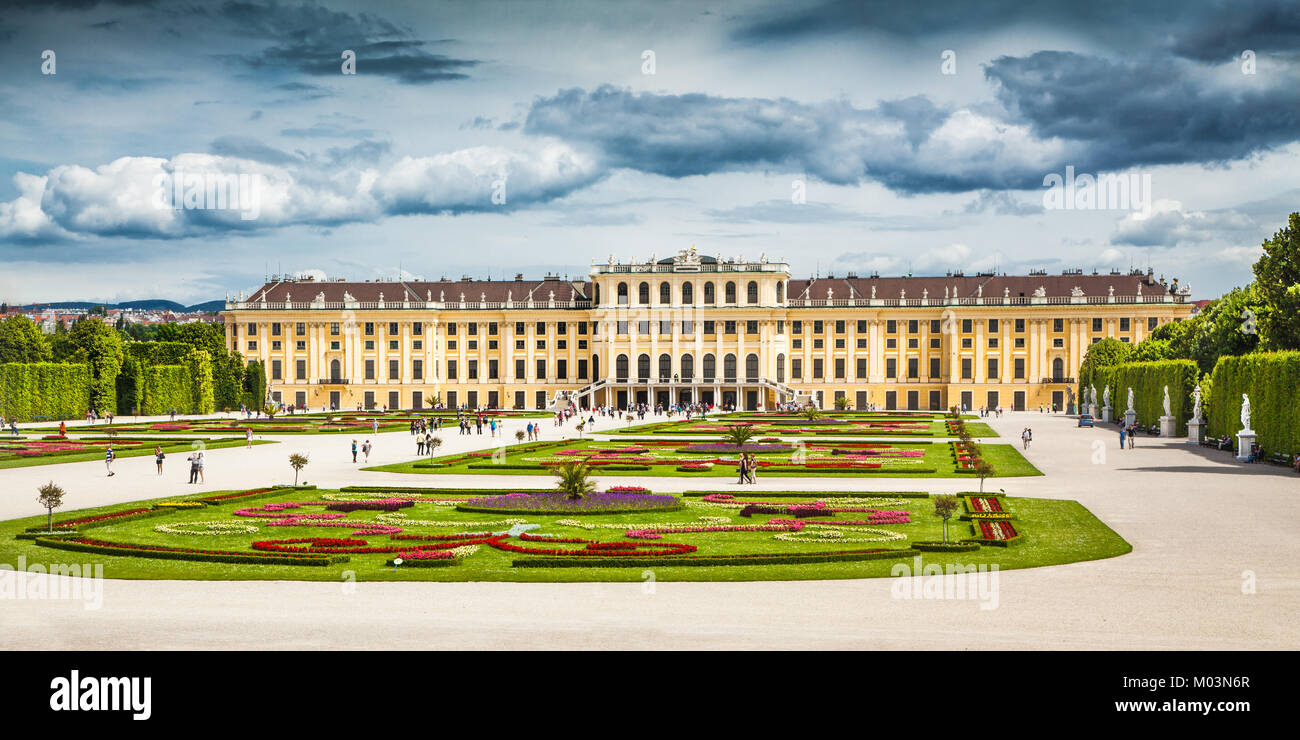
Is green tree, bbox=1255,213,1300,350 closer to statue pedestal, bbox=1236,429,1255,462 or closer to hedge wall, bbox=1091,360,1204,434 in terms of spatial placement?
hedge wall, bbox=1091,360,1204,434

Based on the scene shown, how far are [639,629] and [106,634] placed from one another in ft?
20.6

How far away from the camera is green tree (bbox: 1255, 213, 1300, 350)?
49.6 meters

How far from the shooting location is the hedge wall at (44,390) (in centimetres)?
7238

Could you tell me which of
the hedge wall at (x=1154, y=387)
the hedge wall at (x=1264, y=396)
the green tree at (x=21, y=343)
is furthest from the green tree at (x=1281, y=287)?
the green tree at (x=21, y=343)

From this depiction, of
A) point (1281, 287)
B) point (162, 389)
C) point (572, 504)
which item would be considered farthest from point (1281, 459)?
point (162, 389)

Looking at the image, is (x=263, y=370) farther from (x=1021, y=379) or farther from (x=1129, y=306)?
(x=1129, y=306)

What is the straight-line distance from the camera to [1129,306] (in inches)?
4080

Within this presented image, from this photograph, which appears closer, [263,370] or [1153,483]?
[1153,483]

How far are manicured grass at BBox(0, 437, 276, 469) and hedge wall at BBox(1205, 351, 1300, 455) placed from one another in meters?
39.3

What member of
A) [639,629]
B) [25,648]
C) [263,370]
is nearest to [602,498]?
[639,629]

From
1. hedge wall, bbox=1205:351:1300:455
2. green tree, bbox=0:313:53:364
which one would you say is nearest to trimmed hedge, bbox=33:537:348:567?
hedge wall, bbox=1205:351:1300:455

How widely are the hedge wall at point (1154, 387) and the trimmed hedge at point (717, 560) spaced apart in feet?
151

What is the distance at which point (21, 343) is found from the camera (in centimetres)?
8188
